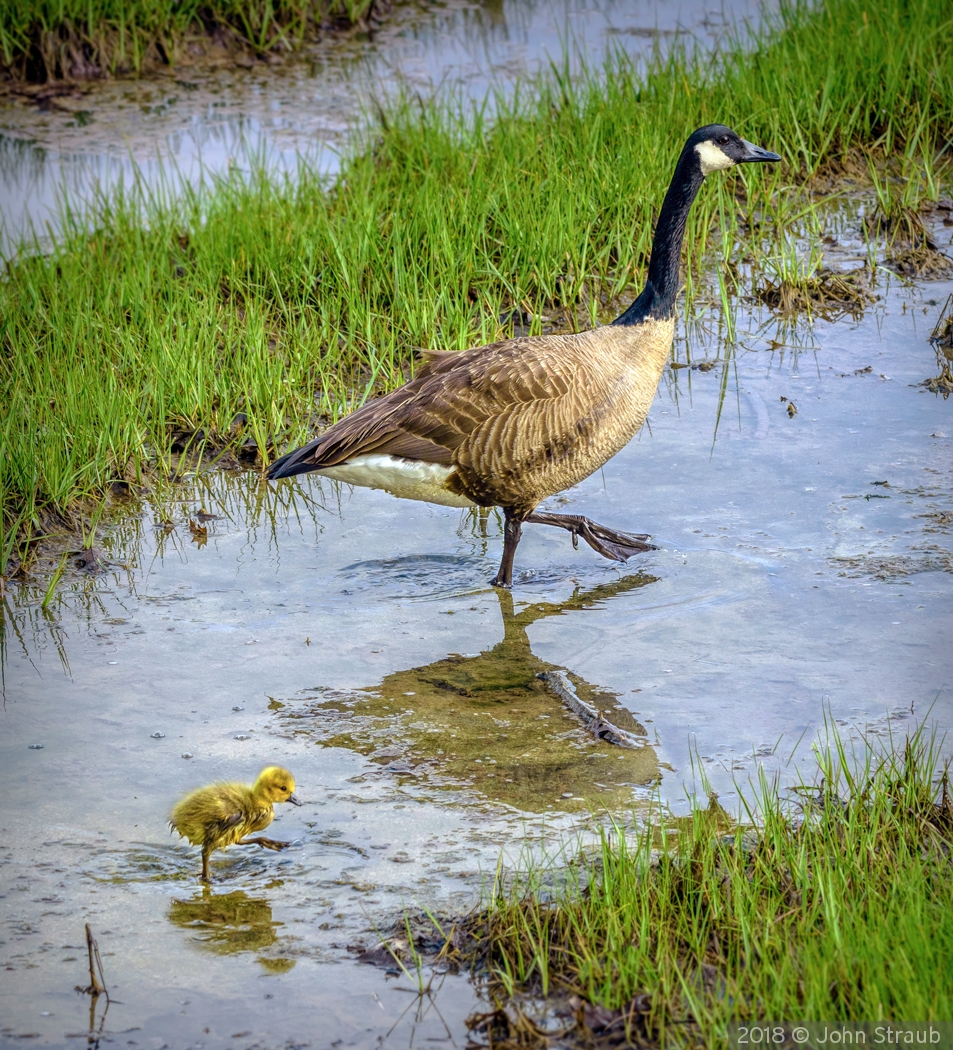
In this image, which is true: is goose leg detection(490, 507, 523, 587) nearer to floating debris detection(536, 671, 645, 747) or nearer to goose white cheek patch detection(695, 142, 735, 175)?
floating debris detection(536, 671, 645, 747)

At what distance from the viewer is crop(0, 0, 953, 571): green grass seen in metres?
7.48

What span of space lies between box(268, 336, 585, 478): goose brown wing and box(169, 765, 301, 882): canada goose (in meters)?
2.26

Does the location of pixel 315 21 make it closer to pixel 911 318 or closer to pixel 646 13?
pixel 646 13

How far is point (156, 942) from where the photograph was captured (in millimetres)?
3809

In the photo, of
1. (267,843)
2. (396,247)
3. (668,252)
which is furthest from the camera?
(396,247)

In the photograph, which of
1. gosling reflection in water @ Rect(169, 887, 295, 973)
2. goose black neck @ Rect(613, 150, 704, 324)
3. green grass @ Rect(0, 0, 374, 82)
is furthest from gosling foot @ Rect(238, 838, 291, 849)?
green grass @ Rect(0, 0, 374, 82)

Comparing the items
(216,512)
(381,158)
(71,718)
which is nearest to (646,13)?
(381,158)

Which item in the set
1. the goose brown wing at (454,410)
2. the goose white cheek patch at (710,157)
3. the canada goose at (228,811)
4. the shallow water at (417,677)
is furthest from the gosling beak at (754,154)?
the canada goose at (228,811)

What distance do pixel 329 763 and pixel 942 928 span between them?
2.32m

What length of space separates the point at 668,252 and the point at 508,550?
1.87 metres

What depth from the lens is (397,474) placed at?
623 cm

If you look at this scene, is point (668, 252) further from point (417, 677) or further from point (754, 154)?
A: point (417, 677)

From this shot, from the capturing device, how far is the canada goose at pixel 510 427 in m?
6.07

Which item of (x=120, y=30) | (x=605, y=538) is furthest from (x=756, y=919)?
(x=120, y=30)
